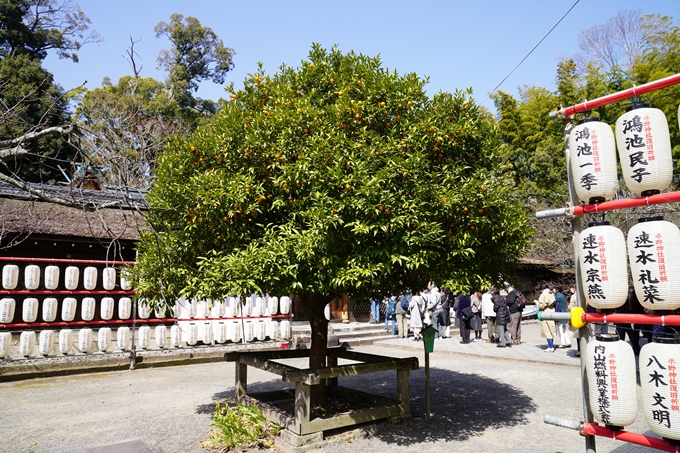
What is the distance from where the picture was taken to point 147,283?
727cm

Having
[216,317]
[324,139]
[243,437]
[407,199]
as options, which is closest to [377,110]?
[324,139]

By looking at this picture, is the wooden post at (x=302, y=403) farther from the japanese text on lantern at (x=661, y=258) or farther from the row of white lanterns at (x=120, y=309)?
the japanese text on lantern at (x=661, y=258)

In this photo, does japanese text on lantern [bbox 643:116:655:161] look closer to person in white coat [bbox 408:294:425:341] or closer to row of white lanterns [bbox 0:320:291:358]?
row of white lanterns [bbox 0:320:291:358]

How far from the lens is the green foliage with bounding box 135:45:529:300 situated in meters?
5.84

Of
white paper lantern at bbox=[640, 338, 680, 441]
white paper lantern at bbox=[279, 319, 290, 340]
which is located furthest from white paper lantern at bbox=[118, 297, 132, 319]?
white paper lantern at bbox=[640, 338, 680, 441]

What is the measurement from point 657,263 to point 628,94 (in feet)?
5.93

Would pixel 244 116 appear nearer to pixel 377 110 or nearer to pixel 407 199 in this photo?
pixel 377 110

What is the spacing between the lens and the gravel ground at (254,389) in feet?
22.0

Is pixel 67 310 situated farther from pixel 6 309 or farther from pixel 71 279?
pixel 6 309

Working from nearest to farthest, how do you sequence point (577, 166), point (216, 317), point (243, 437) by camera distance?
point (577, 166), point (243, 437), point (216, 317)

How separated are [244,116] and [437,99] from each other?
2.95 m

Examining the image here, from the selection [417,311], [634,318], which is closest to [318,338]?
[634,318]

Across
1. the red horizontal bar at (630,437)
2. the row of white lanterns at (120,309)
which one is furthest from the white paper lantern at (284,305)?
the red horizontal bar at (630,437)

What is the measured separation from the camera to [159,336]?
13227mm
